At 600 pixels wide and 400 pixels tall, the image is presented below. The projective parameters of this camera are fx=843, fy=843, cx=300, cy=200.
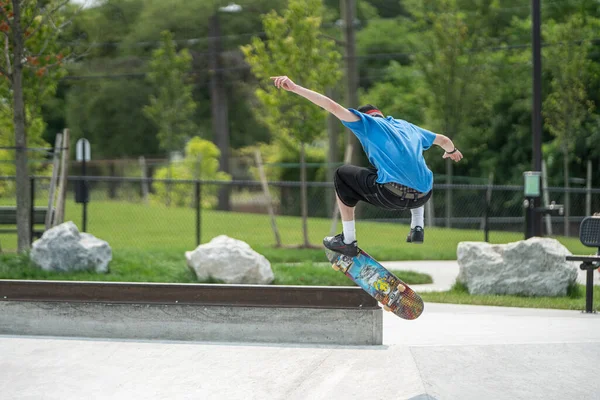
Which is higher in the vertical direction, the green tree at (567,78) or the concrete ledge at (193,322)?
the green tree at (567,78)

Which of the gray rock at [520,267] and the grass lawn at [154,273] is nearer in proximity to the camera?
the gray rock at [520,267]

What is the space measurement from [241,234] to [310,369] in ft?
51.6

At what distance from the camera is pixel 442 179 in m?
31.4

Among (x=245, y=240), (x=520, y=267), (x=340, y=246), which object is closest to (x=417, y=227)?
(x=340, y=246)

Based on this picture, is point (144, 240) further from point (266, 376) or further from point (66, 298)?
point (266, 376)

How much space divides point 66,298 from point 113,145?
43220 mm

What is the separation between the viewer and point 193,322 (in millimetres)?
7695

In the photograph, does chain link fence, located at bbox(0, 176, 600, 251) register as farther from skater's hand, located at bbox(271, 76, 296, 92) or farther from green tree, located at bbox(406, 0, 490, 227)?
skater's hand, located at bbox(271, 76, 296, 92)

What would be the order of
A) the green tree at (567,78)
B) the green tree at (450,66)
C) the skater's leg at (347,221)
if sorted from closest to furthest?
the skater's leg at (347,221), the green tree at (567,78), the green tree at (450,66)

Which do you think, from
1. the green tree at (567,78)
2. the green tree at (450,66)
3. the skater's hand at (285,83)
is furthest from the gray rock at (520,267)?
the green tree at (450,66)

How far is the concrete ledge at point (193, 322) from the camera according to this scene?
24.5 feet

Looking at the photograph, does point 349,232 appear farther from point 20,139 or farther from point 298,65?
point 298,65

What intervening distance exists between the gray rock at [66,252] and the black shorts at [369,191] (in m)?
6.36

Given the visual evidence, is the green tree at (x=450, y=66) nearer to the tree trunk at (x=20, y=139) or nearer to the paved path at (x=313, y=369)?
the tree trunk at (x=20, y=139)
